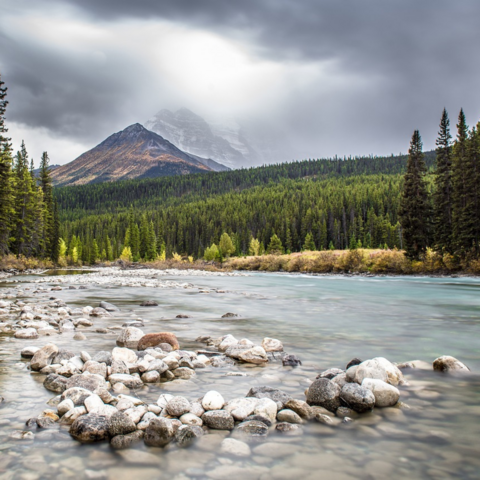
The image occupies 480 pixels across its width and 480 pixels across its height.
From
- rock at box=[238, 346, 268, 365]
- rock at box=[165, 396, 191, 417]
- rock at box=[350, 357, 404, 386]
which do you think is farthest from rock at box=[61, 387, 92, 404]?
rock at box=[350, 357, 404, 386]

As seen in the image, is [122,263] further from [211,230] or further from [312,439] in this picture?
[312,439]

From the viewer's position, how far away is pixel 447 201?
137ft

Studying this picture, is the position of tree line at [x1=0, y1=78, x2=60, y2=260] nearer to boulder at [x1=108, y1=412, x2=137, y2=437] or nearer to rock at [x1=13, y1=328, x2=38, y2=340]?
rock at [x1=13, y1=328, x2=38, y2=340]

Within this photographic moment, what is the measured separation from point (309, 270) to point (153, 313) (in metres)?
39.0

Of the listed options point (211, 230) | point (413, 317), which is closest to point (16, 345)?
point (413, 317)

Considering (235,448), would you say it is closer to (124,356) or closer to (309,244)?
(124,356)

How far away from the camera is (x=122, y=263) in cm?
8088

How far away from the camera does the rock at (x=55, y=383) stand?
206 inches

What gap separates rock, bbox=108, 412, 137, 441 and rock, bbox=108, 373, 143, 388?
1.46 m

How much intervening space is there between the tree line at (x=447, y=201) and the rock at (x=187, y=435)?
38.9m

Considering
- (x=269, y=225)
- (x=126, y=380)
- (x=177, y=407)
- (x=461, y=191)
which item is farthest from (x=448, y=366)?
(x=269, y=225)

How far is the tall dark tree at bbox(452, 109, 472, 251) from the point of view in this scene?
36.8m

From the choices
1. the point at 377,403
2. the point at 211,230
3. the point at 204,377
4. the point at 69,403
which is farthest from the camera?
the point at 211,230

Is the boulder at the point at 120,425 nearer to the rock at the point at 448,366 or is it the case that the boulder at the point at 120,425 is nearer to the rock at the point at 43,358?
the rock at the point at 43,358
